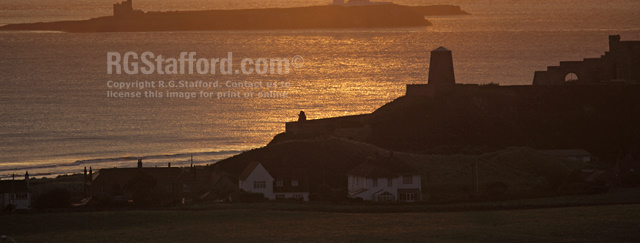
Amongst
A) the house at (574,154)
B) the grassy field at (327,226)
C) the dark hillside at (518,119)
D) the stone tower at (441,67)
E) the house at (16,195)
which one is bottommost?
the grassy field at (327,226)

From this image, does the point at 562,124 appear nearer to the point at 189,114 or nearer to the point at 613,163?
the point at 613,163

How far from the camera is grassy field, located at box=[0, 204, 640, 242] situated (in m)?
41.6

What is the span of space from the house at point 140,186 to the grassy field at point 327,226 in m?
8.19

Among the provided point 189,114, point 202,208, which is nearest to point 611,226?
point 202,208

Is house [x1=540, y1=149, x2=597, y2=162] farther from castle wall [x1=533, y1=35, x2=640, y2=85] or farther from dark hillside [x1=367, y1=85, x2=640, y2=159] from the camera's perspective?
castle wall [x1=533, y1=35, x2=640, y2=85]

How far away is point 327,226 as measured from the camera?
44.9 m

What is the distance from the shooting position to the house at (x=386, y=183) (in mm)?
58469

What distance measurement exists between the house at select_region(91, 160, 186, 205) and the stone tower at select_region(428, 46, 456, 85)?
99.3 ft

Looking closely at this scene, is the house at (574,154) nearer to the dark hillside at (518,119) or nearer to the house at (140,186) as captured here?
the dark hillside at (518,119)

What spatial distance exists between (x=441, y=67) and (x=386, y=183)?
3000 centimetres

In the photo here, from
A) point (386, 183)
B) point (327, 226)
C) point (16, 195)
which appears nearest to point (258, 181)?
point (386, 183)

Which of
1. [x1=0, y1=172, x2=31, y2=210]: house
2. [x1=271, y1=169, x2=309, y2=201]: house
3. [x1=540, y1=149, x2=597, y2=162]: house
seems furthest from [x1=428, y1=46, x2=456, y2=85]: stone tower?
[x1=0, y1=172, x2=31, y2=210]: house

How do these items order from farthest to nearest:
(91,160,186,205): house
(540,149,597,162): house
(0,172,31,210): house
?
1. (540,149,597,162): house
2. (0,172,31,210): house
3. (91,160,186,205): house

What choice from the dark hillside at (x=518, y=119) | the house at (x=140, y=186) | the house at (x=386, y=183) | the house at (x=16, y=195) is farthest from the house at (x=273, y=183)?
the dark hillside at (x=518, y=119)
